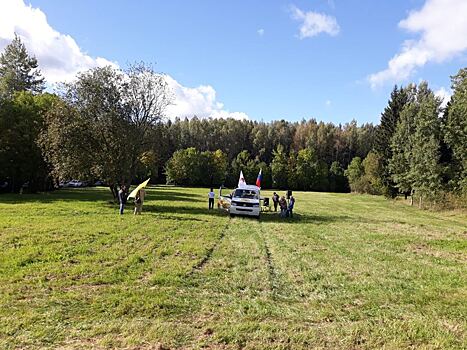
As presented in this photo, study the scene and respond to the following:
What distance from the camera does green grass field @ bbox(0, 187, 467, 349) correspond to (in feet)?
17.2

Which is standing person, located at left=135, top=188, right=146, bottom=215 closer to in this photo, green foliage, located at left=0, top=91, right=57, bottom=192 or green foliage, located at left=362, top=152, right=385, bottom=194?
green foliage, located at left=0, top=91, right=57, bottom=192

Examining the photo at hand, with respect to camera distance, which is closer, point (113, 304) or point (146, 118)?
point (113, 304)

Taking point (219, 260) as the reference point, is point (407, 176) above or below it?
above

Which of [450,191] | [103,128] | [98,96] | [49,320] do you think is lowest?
[49,320]

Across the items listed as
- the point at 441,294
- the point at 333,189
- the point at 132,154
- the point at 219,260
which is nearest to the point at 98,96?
the point at 132,154

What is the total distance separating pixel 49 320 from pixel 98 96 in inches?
889

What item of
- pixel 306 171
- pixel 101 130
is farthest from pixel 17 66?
pixel 306 171

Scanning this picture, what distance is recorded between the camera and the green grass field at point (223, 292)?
5254mm

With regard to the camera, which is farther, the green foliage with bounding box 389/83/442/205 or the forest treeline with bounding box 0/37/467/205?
the green foliage with bounding box 389/83/442/205

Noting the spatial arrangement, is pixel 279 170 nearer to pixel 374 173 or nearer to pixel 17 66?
pixel 374 173

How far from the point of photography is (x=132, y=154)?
27328 millimetres

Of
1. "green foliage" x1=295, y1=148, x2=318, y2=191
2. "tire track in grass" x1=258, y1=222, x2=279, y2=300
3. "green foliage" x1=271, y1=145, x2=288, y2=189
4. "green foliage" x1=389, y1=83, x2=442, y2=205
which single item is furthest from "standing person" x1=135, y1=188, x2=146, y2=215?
"green foliage" x1=295, y1=148, x2=318, y2=191

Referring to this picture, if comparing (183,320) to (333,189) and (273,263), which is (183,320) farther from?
(333,189)

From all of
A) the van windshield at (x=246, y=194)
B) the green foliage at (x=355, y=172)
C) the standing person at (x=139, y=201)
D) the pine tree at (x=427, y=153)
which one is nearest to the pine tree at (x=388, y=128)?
the pine tree at (x=427, y=153)
